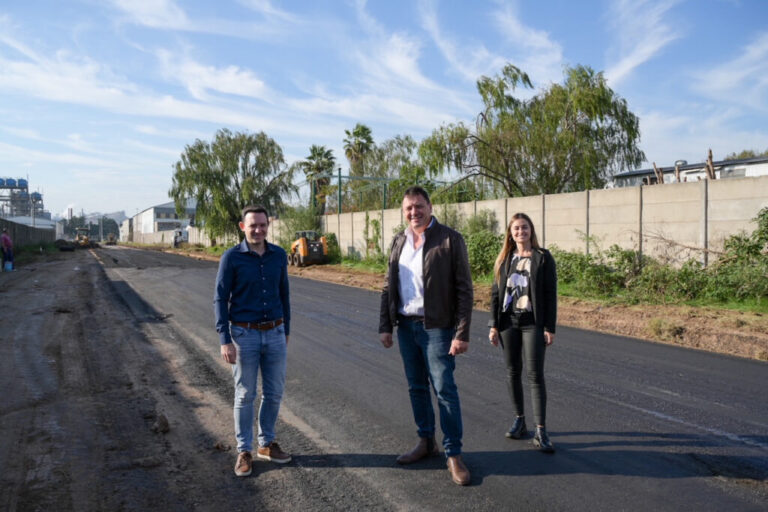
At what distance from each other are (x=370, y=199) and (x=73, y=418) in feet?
114

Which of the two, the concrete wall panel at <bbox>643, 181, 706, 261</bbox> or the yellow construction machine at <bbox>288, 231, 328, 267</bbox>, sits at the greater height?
the concrete wall panel at <bbox>643, 181, 706, 261</bbox>

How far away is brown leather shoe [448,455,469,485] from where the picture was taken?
12.2 feet

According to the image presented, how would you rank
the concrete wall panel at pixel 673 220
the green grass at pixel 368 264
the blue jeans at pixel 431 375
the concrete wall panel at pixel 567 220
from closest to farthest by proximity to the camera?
1. the blue jeans at pixel 431 375
2. the concrete wall panel at pixel 673 220
3. the concrete wall panel at pixel 567 220
4. the green grass at pixel 368 264

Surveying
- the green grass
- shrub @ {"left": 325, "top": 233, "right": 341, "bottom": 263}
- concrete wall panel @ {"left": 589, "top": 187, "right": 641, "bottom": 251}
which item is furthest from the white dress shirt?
shrub @ {"left": 325, "top": 233, "right": 341, "bottom": 263}

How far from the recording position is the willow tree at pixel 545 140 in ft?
75.7

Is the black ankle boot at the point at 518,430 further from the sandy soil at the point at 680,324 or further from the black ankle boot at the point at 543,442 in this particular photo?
the sandy soil at the point at 680,324

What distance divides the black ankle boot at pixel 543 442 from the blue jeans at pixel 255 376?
199 cm

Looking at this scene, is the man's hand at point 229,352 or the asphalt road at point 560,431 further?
the man's hand at point 229,352

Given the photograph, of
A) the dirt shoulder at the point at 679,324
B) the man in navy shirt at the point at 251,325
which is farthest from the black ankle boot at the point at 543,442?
the dirt shoulder at the point at 679,324

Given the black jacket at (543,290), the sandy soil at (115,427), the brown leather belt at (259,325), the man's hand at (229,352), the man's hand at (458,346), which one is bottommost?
the sandy soil at (115,427)

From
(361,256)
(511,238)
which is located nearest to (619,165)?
(361,256)

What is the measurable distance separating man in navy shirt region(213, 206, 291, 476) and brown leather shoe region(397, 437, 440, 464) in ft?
2.76

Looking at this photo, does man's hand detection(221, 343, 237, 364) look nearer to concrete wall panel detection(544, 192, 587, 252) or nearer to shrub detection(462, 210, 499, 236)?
concrete wall panel detection(544, 192, 587, 252)

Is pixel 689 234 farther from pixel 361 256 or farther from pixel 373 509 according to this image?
pixel 361 256
